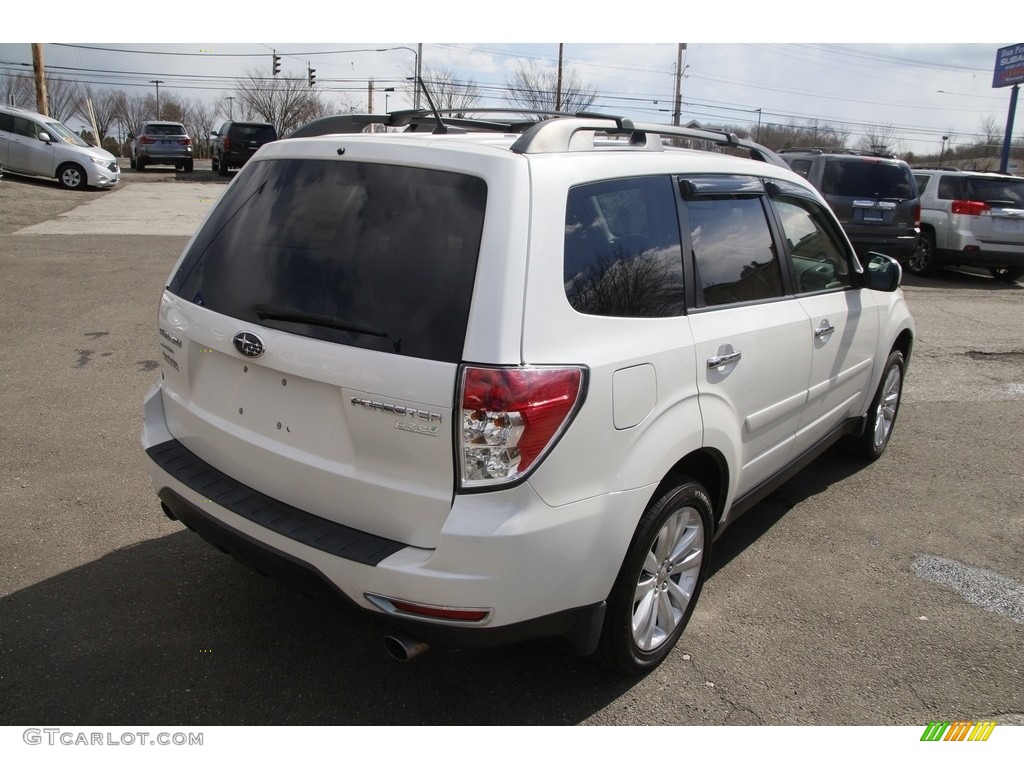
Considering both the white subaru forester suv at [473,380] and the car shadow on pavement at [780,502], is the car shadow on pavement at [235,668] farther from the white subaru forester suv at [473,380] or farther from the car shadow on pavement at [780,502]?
the car shadow on pavement at [780,502]

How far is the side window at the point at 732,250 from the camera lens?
10.5 ft

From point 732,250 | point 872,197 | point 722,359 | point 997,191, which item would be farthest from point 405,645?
point 997,191

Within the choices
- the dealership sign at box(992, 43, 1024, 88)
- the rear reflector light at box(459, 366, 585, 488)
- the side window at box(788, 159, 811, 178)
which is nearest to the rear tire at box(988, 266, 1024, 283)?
the side window at box(788, 159, 811, 178)

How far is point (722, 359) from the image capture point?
10.1ft

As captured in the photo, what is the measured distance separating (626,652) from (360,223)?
5.61ft

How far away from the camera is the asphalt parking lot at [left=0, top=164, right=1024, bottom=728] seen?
2859mm

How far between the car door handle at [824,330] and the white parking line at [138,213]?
10034 millimetres

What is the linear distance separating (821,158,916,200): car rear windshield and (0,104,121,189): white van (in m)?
18.1

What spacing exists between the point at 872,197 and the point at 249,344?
1196 cm

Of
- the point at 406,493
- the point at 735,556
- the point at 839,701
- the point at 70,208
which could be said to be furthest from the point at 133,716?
the point at 70,208

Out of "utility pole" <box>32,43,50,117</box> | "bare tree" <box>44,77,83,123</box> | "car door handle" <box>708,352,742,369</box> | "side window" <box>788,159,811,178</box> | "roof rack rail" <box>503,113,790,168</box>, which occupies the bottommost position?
"car door handle" <box>708,352,742,369</box>

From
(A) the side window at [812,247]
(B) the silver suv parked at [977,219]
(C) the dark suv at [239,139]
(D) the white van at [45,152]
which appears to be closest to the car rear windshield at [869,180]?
(B) the silver suv parked at [977,219]

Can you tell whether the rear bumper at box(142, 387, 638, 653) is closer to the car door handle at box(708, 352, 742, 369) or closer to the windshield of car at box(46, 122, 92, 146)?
the car door handle at box(708, 352, 742, 369)

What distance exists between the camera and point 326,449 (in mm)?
2574
